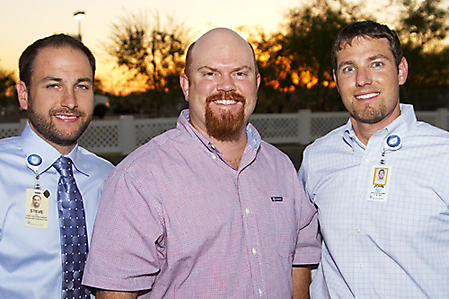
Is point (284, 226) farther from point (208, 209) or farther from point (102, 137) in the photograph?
point (102, 137)

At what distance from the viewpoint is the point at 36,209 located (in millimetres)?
2238

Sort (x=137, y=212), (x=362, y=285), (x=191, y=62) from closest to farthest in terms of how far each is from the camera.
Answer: (x=137, y=212), (x=362, y=285), (x=191, y=62)

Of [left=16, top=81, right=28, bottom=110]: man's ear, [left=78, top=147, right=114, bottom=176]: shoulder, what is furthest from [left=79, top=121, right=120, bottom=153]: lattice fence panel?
[left=16, top=81, right=28, bottom=110]: man's ear

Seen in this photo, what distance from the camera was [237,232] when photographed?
2277 millimetres

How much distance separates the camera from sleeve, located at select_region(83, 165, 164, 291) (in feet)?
6.82

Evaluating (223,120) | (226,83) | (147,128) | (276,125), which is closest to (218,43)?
(226,83)

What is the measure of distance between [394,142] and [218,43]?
1242mm

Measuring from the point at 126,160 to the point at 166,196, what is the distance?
0.31m

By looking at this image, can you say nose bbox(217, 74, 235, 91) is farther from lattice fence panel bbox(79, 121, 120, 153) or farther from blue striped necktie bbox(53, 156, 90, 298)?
lattice fence panel bbox(79, 121, 120, 153)

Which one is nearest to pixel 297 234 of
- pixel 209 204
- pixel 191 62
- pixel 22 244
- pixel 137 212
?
pixel 209 204

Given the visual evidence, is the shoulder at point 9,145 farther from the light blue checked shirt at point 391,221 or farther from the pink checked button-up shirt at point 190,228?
the light blue checked shirt at point 391,221

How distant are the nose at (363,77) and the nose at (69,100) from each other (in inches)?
69.2

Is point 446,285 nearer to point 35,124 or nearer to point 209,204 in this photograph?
point 209,204

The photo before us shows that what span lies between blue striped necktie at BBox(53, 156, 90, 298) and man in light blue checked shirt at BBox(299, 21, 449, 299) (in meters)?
1.48
